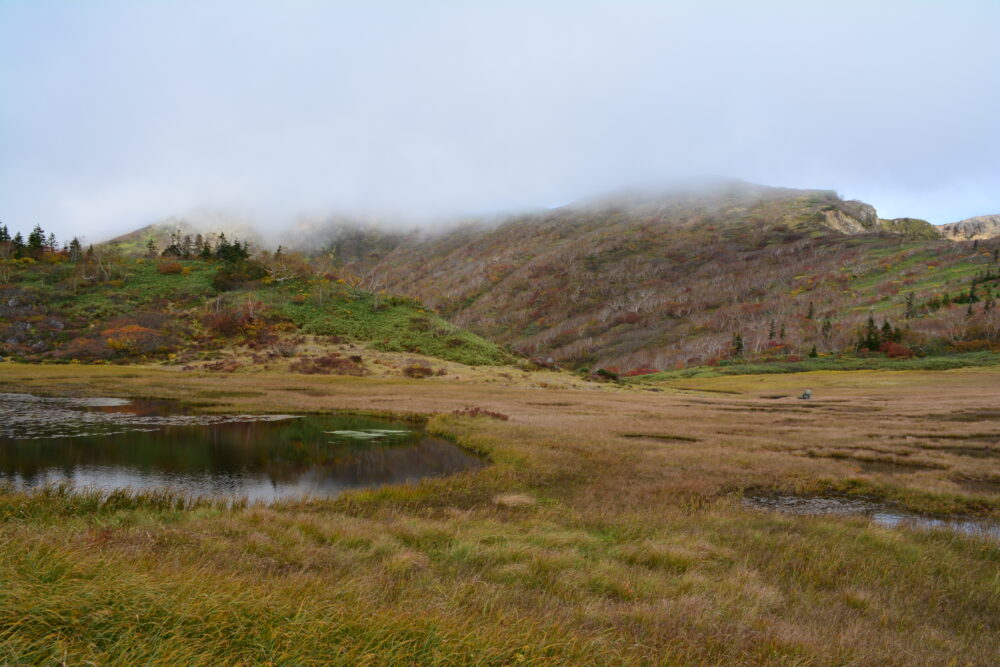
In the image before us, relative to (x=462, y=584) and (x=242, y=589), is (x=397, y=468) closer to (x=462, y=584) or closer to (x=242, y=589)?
(x=462, y=584)

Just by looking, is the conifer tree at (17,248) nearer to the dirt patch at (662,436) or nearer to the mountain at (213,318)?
the mountain at (213,318)

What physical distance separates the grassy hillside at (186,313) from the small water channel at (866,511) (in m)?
67.6

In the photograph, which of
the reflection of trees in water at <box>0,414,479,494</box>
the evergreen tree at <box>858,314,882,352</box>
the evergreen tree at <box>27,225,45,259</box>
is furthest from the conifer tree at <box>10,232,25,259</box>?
the evergreen tree at <box>858,314,882,352</box>

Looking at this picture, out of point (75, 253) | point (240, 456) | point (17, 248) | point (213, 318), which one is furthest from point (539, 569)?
point (17, 248)

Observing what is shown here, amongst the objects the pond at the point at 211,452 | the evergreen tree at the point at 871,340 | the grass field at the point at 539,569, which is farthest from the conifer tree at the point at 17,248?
the evergreen tree at the point at 871,340

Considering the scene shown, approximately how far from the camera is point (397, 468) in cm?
2248

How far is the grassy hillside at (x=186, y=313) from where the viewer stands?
71250mm

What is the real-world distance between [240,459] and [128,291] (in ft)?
287

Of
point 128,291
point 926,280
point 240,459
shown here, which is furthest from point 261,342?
point 926,280

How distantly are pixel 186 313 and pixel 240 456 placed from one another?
73.6m

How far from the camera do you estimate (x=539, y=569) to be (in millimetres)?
9234

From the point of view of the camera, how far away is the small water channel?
47.7 feet

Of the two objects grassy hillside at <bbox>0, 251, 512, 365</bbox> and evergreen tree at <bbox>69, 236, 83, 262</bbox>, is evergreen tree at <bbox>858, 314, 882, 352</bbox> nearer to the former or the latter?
grassy hillside at <bbox>0, 251, 512, 365</bbox>

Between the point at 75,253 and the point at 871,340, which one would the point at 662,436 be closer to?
the point at 75,253
